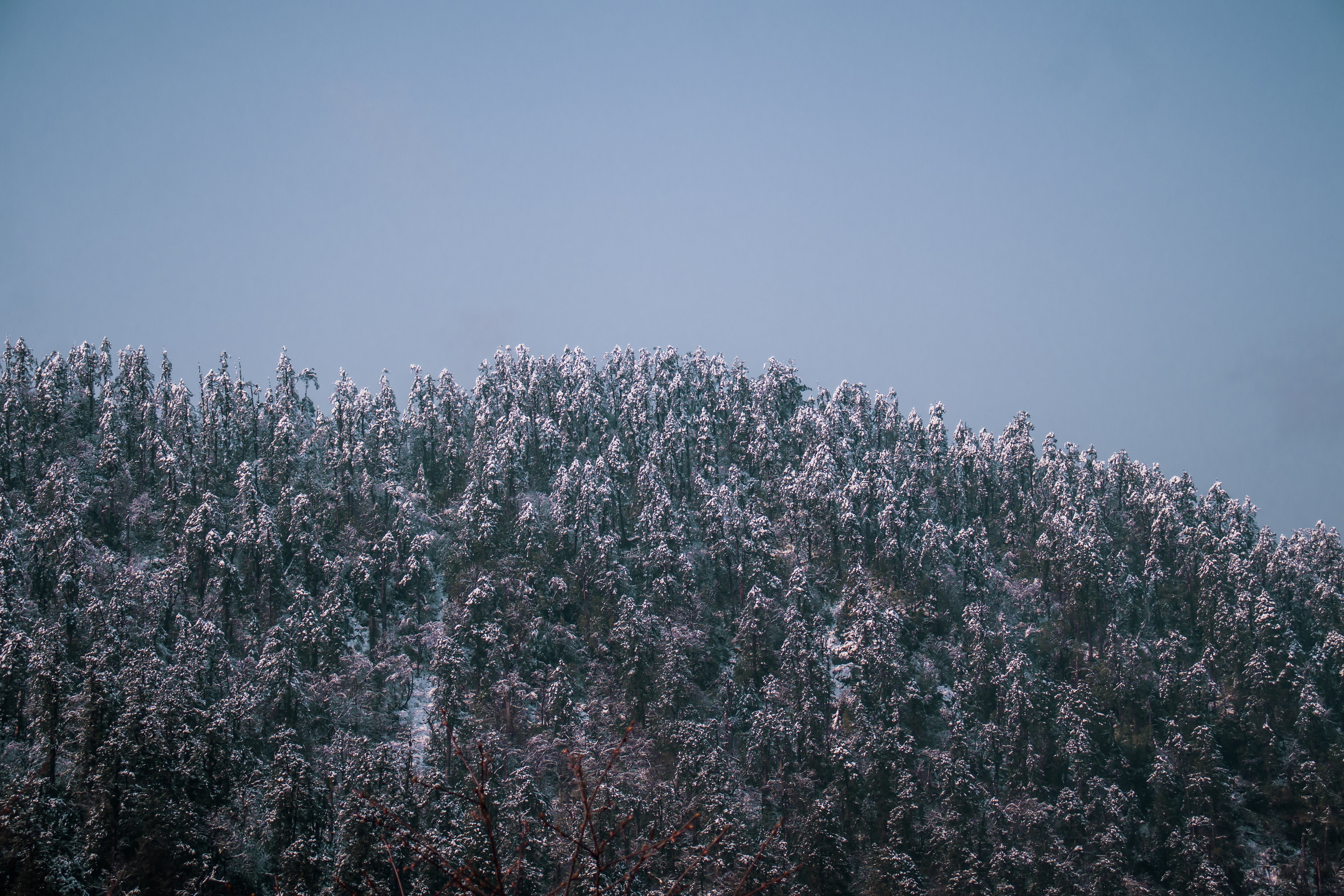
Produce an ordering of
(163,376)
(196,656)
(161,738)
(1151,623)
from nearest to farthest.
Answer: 1. (161,738)
2. (196,656)
3. (1151,623)
4. (163,376)

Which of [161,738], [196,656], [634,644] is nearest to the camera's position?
[161,738]

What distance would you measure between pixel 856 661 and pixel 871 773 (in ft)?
40.4

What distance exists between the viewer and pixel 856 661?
77.3 metres

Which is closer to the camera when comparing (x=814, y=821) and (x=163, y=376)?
(x=814, y=821)

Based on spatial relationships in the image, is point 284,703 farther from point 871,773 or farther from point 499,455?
point 871,773

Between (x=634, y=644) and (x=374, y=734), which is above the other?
(x=634, y=644)

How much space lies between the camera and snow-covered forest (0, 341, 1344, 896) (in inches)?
2135

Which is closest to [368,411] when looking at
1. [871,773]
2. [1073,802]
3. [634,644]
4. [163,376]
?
[163,376]

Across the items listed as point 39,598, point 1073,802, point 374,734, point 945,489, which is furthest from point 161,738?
point 945,489

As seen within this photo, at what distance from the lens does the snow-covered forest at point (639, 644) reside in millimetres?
54219

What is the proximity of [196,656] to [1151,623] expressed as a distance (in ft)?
251

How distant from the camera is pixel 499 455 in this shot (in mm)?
89375

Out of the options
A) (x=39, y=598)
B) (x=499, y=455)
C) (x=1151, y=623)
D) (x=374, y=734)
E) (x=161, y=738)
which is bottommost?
(x=161, y=738)

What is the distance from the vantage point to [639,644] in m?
72.2
